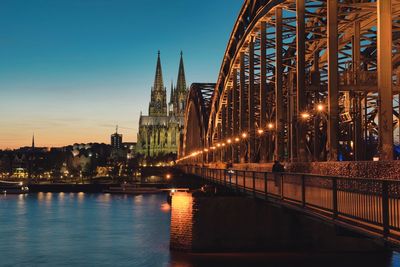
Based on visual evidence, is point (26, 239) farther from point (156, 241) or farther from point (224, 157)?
point (224, 157)

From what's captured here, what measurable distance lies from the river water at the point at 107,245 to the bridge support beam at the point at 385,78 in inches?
476

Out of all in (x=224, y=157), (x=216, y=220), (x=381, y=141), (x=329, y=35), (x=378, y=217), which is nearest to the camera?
(x=378, y=217)

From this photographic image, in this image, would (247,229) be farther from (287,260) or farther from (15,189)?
(15,189)

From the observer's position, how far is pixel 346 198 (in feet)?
47.9

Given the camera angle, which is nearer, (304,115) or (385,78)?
(385,78)

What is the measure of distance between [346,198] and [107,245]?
125ft

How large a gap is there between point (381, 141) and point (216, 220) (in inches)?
556

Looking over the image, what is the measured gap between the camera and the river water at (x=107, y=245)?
33531mm

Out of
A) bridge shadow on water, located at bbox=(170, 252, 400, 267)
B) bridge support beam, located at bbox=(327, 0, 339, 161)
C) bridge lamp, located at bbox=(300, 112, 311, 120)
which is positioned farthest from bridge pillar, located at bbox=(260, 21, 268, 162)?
bridge support beam, located at bbox=(327, 0, 339, 161)

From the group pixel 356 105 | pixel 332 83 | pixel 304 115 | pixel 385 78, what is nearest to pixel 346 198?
pixel 385 78

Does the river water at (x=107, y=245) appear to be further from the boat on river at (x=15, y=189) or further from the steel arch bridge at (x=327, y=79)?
the boat on river at (x=15, y=189)

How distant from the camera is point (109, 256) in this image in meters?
43.7

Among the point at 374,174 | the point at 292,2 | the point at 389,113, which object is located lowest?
the point at 374,174

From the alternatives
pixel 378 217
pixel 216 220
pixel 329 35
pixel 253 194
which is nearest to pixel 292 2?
pixel 329 35
